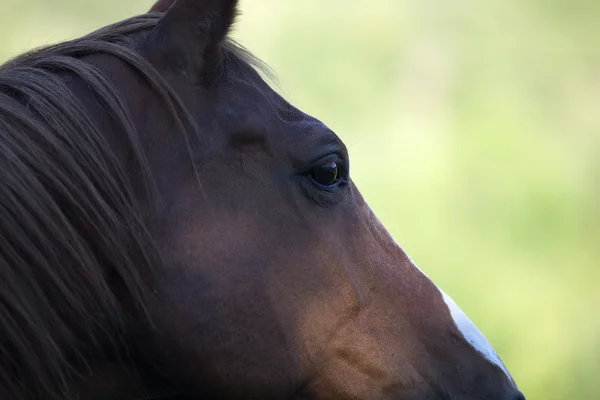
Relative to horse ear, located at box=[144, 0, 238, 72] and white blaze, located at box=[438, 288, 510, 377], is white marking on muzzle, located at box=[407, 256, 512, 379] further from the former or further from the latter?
horse ear, located at box=[144, 0, 238, 72]

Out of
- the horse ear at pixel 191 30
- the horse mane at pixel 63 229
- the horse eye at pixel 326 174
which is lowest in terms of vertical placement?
the horse mane at pixel 63 229

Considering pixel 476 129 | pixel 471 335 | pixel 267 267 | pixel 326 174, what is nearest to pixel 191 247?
pixel 267 267

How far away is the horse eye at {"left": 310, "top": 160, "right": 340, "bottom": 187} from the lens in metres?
1.81

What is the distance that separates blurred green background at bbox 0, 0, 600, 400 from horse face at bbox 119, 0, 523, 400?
2.89 metres

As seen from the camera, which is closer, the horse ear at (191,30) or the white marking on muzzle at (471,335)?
the horse ear at (191,30)

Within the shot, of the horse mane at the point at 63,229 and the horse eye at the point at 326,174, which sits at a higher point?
the horse eye at the point at 326,174

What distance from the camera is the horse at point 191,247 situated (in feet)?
4.95

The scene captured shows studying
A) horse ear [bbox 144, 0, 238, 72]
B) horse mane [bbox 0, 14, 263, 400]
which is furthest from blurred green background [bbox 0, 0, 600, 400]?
horse mane [bbox 0, 14, 263, 400]

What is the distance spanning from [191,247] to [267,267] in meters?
0.17

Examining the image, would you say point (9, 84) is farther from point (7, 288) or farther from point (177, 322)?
point (177, 322)

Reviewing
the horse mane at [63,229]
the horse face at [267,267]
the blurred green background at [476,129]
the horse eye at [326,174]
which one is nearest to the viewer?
the horse mane at [63,229]

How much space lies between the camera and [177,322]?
1609 mm

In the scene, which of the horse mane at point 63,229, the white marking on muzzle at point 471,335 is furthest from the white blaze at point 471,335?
the horse mane at point 63,229

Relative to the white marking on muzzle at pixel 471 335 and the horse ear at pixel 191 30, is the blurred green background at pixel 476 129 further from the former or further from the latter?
the horse ear at pixel 191 30
